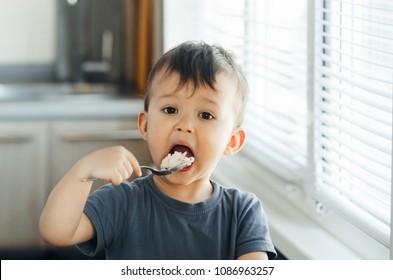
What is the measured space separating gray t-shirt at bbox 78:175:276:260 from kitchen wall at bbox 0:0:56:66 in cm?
134

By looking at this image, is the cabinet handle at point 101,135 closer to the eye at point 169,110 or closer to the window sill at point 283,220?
the window sill at point 283,220

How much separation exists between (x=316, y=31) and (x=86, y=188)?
0.56 meters

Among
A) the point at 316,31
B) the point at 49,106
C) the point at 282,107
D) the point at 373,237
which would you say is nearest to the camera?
the point at 373,237

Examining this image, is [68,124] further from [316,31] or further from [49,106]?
[316,31]

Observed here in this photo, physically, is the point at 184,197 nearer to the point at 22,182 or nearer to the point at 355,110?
the point at 355,110

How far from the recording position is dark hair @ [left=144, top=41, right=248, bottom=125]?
31.9 inches

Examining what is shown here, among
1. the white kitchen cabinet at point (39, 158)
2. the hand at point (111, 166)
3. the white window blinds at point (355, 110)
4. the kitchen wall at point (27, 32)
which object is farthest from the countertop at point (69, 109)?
the hand at point (111, 166)

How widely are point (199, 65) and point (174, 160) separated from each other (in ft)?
0.36

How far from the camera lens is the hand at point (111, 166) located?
2.37 ft

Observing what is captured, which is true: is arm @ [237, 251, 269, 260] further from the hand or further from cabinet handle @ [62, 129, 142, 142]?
cabinet handle @ [62, 129, 142, 142]

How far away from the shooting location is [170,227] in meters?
0.81

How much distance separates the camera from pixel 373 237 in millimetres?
1011

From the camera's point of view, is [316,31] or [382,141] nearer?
[382,141]
